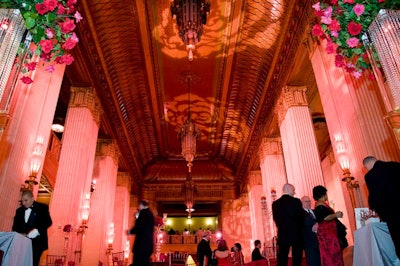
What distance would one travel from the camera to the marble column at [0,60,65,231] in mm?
5254

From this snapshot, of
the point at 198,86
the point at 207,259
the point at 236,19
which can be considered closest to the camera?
the point at 207,259

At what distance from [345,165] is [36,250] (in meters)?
5.23

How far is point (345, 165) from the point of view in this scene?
6281 millimetres

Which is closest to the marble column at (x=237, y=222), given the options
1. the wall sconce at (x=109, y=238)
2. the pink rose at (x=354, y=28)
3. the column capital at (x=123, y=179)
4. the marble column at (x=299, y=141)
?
the column capital at (x=123, y=179)

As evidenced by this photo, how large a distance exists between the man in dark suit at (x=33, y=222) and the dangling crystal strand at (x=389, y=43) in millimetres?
4416

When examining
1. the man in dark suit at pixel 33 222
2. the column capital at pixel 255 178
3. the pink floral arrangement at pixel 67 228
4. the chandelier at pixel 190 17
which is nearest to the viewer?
the man in dark suit at pixel 33 222

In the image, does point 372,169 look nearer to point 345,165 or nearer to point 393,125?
point 393,125

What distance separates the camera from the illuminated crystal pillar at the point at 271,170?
12.0m

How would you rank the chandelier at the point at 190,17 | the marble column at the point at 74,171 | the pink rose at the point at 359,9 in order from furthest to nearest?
1. the marble column at the point at 74,171
2. the chandelier at the point at 190,17
3. the pink rose at the point at 359,9

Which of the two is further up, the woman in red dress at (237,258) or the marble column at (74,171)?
the marble column at (74,171)

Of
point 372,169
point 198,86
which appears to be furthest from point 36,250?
point 198,86

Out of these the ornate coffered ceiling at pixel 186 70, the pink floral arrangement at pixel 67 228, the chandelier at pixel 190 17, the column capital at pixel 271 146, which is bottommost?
the pink floral arrangement at pixel 67 228

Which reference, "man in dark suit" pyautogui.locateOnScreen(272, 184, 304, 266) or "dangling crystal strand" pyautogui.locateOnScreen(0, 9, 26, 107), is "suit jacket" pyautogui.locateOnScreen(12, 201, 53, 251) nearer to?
"dangling crystal strand" pyautogui.locateOnScreen(0, 9, 26, 107)

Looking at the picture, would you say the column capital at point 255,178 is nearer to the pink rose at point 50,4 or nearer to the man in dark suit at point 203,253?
the man in dark suit at point 203,253
